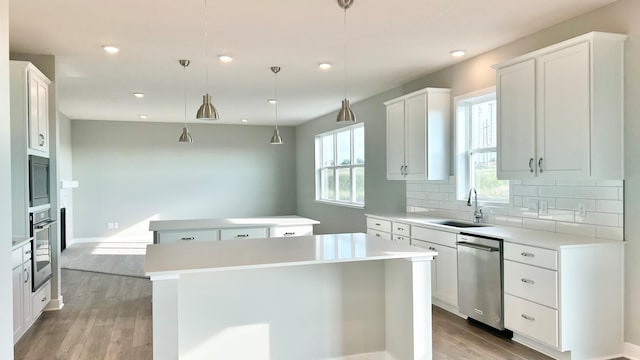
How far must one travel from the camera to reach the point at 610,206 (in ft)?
10.7

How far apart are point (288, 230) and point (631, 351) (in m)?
3.12

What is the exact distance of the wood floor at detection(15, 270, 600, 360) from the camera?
3.39 meters

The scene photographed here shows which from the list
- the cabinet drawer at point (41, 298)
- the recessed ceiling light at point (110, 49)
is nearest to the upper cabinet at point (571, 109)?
the recessed ceiling light at point (110, 49)

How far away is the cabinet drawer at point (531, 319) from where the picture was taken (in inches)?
123

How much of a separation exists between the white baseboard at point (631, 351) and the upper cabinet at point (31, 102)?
191 inches

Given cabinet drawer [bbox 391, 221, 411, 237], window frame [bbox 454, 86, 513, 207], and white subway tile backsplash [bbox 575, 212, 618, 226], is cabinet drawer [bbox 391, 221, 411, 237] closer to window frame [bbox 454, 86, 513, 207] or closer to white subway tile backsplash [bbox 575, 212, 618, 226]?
window frame [bbox 454, 86, 513, 207]

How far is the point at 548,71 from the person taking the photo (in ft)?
11.1

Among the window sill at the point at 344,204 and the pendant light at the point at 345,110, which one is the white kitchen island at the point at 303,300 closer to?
the pendant light at the point at 345,110

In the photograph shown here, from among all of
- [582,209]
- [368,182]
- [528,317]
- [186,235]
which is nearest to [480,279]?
[528,317]

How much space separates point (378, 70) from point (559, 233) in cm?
257

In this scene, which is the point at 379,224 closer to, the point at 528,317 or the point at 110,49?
the point at 528,317

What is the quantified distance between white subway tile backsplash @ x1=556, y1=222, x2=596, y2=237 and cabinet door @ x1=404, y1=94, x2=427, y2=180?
5.24ft

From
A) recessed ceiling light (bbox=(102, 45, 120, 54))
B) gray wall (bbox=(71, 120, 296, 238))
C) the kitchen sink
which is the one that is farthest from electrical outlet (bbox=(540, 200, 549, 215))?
gray wall (bbox=(71, 120, 296, 238))

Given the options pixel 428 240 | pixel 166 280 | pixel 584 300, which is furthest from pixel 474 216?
pixel 166 280
